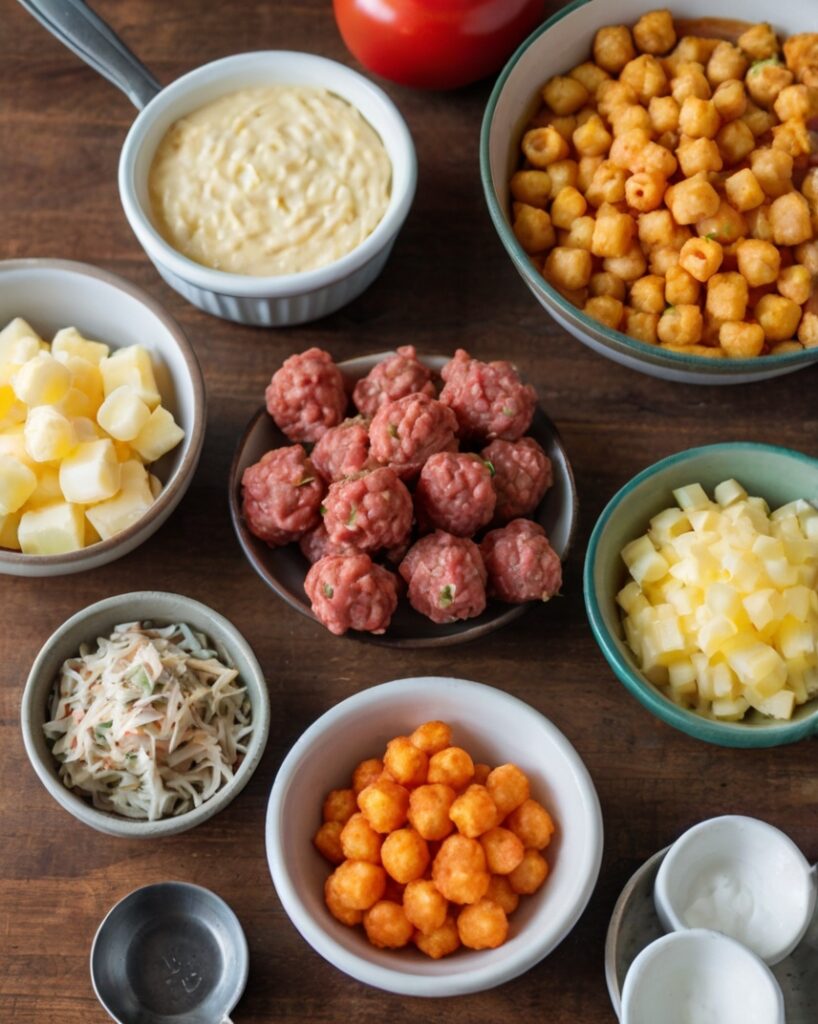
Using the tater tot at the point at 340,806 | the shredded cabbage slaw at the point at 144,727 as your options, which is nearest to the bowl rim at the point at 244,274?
the shredded cabbage slaw at the point at 144,727

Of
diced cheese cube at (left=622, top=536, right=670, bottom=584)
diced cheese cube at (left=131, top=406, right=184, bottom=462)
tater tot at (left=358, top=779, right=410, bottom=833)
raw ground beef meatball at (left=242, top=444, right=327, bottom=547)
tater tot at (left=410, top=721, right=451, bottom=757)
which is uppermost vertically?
diced cheese cube at (left=131, top=406, right=184, bottom=462)

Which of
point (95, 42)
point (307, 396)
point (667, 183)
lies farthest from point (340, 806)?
point (95, 42)

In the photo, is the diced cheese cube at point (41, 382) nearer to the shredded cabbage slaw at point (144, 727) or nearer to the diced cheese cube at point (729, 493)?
the shredded cabbage slaw at point (144, 727)

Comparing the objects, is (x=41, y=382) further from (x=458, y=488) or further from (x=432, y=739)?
(x=432, y=739)

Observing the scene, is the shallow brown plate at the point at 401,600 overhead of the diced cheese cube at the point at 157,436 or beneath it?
beneath

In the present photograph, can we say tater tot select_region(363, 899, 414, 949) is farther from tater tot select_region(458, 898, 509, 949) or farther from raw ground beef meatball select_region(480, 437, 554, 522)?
raw ground beef meatball select_region(480, 437, 554, 522)

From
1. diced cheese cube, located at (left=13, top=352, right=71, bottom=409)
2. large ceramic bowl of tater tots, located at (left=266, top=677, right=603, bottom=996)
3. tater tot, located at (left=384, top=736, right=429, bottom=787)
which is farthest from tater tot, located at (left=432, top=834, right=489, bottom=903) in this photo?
diced cheese cube, located at (left=13, top=352, right=71, bottom=409)
